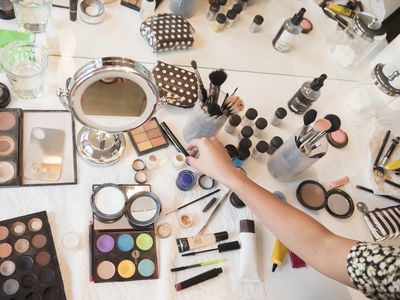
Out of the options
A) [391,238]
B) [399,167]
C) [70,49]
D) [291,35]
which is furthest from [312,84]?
[70,49]

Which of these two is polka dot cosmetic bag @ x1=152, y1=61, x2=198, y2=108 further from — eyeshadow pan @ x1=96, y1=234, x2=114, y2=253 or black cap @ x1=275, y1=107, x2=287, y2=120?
eyeshadow pan @ x1=96, y1=234, x2=114, y2=253

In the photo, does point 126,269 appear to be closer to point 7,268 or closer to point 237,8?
point 7,268

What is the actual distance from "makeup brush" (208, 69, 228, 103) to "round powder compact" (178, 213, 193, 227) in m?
0.29

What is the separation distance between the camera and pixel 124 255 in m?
0.89

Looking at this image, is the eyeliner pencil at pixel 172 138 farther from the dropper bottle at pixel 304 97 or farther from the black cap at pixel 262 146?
the dropper bottle at pixel 304 97

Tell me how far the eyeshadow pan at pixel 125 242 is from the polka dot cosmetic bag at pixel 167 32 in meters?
0.57

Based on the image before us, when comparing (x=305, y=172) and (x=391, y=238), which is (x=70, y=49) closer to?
(x=305, y=172)

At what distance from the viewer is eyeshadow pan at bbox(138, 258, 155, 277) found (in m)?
0.88

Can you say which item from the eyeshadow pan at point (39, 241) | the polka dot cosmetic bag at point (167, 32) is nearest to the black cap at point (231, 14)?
the polka dot cosmetic bag at point (167, 32)

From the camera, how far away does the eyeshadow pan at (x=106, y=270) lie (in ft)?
2.81

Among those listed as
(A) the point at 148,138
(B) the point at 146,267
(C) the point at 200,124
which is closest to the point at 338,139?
(C) the point at 200,124

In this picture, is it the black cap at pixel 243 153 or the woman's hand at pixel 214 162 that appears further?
the black cap at pixel 243 153

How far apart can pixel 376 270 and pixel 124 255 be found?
513 millimetres

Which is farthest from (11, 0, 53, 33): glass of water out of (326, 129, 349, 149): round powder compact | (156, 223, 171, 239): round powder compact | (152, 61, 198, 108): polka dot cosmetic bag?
(326, 129, 349, 149): round powder compact
